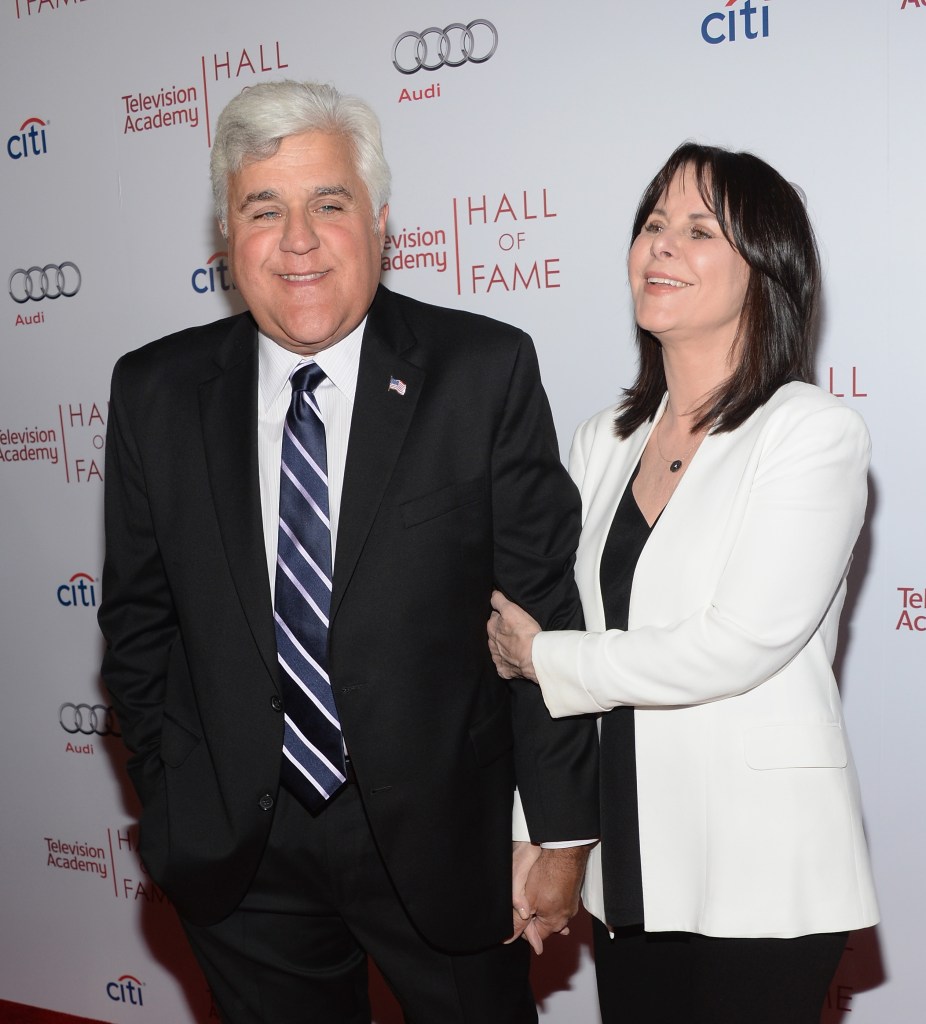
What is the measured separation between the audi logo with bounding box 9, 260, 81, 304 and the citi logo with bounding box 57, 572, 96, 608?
87cm

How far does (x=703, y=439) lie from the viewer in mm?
1786

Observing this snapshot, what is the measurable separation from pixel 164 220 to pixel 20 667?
1528mm

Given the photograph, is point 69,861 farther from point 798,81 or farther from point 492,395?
point 798,81

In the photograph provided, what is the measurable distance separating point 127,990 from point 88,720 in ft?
2.92

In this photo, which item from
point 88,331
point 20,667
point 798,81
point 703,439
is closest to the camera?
point 703,439

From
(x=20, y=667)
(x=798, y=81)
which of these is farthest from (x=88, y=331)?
(x=798, y=81)

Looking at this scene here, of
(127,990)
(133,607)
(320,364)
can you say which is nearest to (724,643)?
(320,364)

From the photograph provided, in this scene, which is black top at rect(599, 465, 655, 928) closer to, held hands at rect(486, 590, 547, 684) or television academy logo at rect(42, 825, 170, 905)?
held hands at rect(486, 590, 547, 684)

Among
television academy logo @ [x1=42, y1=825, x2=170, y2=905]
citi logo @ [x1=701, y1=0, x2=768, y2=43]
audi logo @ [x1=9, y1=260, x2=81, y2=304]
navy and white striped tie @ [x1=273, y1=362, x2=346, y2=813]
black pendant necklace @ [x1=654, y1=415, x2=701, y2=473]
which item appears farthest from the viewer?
television academy logo @ [x1=42, y1=825, x2=170, y2=905]

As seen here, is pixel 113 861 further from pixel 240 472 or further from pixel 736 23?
pixel 736 23

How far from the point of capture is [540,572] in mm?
1793

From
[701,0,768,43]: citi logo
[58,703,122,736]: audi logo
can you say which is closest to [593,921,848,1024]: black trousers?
[701,0,768,43]: citi logo

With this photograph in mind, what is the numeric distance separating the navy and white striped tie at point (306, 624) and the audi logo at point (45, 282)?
1859 mm

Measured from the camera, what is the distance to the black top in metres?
1.78
